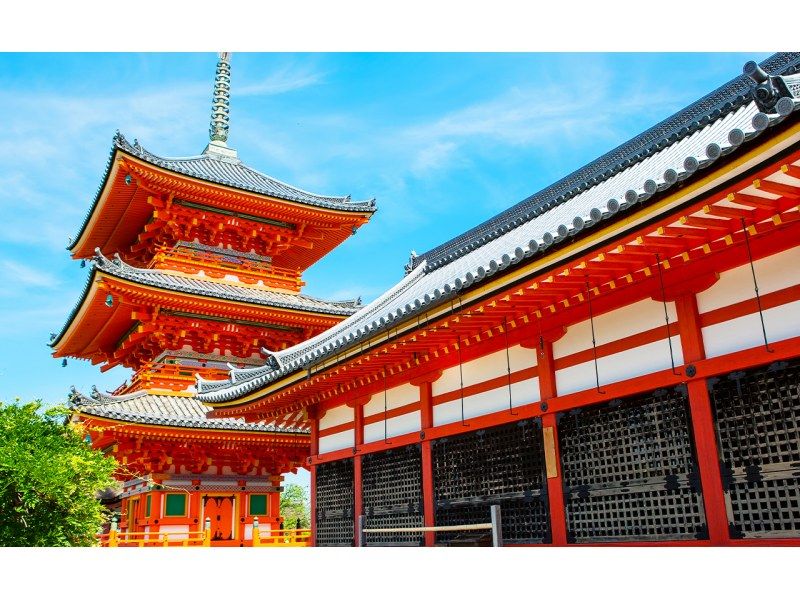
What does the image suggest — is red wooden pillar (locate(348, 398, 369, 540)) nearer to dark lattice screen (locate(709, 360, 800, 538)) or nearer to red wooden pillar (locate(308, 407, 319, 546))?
red wooden pillar (locate(308, 407, 319, 546))

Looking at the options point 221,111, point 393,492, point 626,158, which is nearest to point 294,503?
point 221,111

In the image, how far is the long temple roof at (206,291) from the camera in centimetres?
1691

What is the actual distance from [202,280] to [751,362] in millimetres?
15716

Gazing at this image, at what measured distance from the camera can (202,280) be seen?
19.3 meters

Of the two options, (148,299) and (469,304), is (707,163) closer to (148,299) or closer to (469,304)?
(469,304)

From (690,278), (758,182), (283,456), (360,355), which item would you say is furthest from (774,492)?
(283,456)

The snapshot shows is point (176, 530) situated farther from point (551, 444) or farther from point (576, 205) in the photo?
point (576, 205)

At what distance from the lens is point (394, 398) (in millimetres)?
11266

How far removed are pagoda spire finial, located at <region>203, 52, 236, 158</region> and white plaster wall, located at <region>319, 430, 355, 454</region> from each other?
14.3 m

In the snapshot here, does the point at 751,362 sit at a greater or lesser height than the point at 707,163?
lesser

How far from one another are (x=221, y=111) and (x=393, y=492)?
18697 millimetres

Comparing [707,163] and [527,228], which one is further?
[527,228]

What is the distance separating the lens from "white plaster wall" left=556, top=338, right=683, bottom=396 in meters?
7.22

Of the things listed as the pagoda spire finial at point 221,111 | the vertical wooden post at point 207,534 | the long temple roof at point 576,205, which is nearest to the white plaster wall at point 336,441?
the long temple roof at point 576,205
